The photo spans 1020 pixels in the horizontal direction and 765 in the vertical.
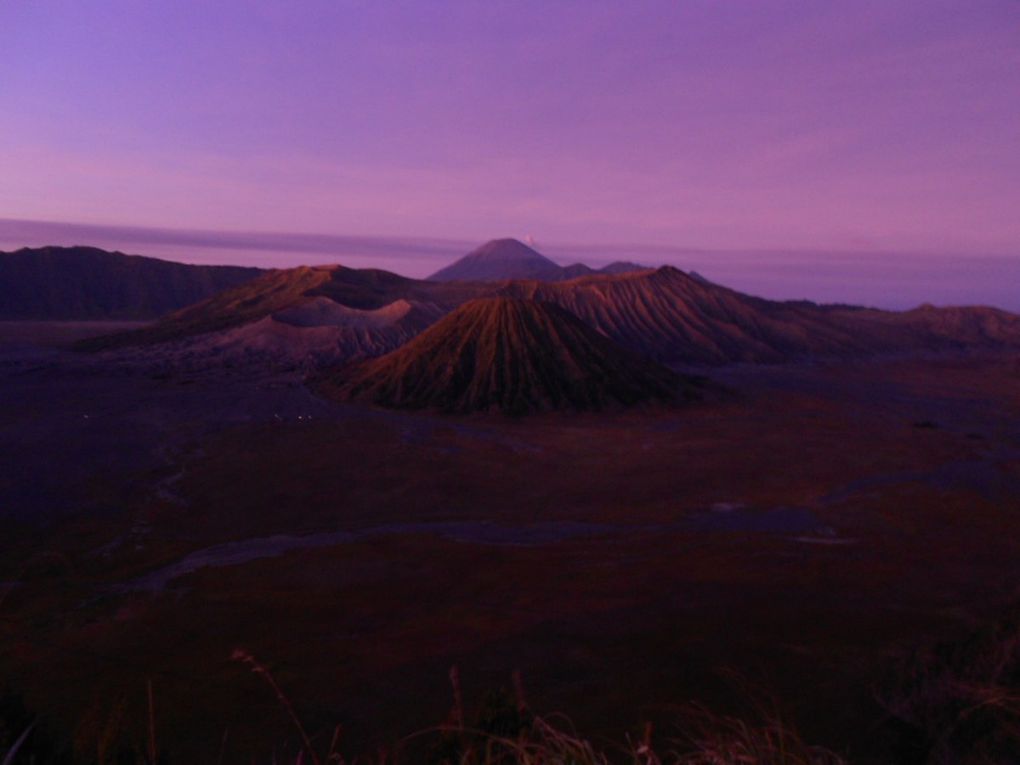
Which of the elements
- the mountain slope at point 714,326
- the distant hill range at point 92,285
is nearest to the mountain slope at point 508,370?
the mountain slope at point 714,326

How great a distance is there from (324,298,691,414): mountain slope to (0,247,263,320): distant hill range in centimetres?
5600

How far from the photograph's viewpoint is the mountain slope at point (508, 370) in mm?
23719

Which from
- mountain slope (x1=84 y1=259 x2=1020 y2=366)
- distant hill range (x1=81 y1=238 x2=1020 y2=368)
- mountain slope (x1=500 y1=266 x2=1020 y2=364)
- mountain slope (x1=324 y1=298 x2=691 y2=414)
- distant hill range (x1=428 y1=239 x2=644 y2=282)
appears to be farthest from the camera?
distant hill range (x1=428 y1=239 x2=644 y2=282)

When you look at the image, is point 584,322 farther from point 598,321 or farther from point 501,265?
point 501,265

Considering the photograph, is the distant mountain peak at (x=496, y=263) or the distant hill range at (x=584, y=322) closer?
the distant hill range at (x=584, y=322)

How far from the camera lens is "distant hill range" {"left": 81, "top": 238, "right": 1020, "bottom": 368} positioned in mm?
37375

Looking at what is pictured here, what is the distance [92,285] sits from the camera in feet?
248

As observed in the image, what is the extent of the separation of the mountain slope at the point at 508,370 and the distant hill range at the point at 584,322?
5921mm

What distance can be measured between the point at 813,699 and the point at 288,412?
59.7 ft

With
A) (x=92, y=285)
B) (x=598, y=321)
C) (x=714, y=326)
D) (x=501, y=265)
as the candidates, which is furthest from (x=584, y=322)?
(x=501, y=265)

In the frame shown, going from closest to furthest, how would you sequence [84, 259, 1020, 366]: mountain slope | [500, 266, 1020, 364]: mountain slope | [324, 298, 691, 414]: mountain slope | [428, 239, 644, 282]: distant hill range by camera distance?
[324, 298, 691, 414]: mountain slope < [84, 259, 1020, 366]: mountain slope < [500, 266, 1020, 364]: mountain slope < [428, 239, 644, 282]: distant hill range

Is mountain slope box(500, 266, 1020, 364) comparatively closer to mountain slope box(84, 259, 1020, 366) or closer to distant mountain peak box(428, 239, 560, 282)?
mountain slope box(84, 259, 1020, 366)

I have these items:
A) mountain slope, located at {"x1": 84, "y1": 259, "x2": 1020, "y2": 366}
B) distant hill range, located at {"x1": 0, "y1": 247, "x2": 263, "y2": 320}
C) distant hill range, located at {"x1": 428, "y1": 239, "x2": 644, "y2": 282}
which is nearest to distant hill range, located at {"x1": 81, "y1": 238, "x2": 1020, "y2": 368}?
mountain slope, located at {"x1": 84, "y1": 259, "x2": 1020, "y2": 366}

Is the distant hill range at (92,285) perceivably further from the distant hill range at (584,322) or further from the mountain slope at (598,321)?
the distant hill range at (584,322)
